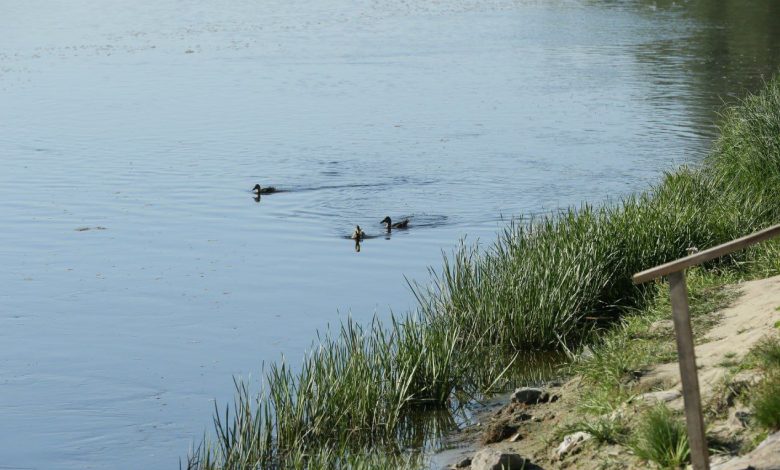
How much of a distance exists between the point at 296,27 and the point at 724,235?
31626 mm

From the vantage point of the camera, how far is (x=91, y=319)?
1307 centimetres

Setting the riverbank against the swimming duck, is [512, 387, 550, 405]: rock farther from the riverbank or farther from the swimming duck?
the swimming duck

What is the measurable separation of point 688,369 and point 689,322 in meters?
0.25

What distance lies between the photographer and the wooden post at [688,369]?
5648 mm

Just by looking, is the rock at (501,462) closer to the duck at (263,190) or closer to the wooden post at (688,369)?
the wooden post at (688,369)

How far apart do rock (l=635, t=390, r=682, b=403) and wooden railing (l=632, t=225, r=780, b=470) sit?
65.4 inches

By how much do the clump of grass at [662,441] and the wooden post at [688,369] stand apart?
565 mm

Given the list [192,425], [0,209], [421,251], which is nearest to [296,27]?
[0,209]

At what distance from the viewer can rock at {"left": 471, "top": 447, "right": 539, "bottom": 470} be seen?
7434 millimetres

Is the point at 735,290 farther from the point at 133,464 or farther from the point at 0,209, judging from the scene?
the point at 0,209

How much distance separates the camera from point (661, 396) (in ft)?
25.3

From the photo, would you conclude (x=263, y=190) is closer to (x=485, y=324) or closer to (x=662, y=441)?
(x=485, y=324)

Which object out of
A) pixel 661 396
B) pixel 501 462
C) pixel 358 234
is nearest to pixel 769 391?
pixel 661 396

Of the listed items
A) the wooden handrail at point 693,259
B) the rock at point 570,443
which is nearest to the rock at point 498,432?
the rock at point 570,443
